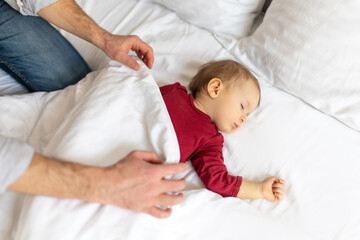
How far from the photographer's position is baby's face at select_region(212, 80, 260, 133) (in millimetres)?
1113

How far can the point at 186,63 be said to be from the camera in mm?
1317

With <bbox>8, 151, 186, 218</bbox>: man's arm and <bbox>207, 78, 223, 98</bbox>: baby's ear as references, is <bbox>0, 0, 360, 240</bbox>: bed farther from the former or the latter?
<bbox>207, 78, 223, 98</bbox>: baby's ear

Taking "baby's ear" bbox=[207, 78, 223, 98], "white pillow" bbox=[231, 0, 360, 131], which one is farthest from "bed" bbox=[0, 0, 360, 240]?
"baby's ear" bbox=[207, 78, 223, 98]

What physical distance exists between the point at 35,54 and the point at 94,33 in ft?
1.02

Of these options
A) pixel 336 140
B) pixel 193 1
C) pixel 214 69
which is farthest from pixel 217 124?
pixel 193 1

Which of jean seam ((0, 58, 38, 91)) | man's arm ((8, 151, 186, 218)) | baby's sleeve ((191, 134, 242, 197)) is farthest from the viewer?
jean seam ((0, 58, 38, 91))

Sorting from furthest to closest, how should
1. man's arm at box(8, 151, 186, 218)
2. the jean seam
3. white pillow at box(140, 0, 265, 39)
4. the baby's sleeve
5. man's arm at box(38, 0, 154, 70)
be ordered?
white pillow at box(140, 0, 265, 39) → the jean seam → man's arm at box(38, 0, 154, 70) → the baby's sleeve → man's arm at box(8, 151, 186, 218)

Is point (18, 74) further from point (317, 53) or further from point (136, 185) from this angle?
point (317, 53)

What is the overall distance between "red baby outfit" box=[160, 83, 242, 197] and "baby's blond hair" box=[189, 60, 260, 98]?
8 centimetres

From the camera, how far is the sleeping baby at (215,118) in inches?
39.3

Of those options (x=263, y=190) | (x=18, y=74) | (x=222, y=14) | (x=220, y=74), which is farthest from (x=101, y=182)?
(x=222, y=14)

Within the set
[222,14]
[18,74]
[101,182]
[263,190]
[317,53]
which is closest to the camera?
[101,182]

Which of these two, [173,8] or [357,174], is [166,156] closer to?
[357,174]

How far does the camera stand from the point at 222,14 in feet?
4.47
